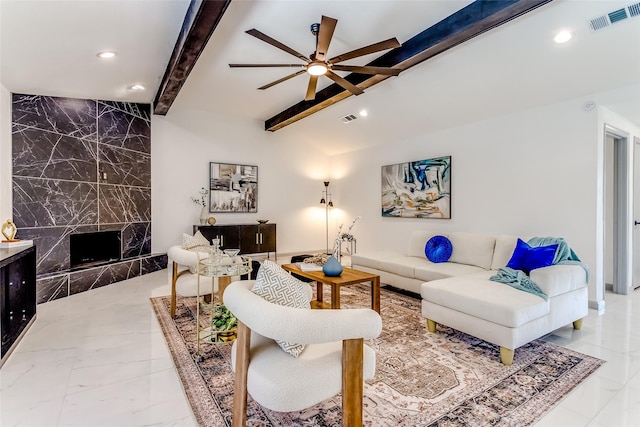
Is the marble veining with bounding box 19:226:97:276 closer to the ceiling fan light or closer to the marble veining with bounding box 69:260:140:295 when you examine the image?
the marble veining with bounding box 69:260:140:295

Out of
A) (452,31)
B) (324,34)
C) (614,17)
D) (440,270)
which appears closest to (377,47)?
(324,34)

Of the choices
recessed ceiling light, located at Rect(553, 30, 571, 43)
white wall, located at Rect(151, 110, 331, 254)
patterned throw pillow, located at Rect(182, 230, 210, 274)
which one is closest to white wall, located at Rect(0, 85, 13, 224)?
white wall, located at Rect(151, 110, 331, 254)

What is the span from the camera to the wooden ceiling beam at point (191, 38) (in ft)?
8.31

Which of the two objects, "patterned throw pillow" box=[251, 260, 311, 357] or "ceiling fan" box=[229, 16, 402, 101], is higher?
"ceiling fan" box=[229, 16, 402, 101]

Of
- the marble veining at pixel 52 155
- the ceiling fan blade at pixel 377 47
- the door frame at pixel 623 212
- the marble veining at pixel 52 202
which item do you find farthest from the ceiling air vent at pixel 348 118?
the marble veining at pixel 52 202

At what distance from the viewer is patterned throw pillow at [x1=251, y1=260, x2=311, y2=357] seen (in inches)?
Result: 62.4

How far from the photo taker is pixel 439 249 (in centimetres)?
433

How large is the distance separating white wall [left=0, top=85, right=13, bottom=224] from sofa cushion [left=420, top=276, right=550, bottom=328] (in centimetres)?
475

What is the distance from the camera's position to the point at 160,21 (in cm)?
290

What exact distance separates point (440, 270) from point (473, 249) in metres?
0.65

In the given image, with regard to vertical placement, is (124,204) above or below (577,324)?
above

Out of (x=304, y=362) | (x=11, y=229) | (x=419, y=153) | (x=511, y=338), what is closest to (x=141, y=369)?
(x=304, y=362)

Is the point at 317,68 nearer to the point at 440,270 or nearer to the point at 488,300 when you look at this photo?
the point at 488,300

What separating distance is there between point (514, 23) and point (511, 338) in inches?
108
